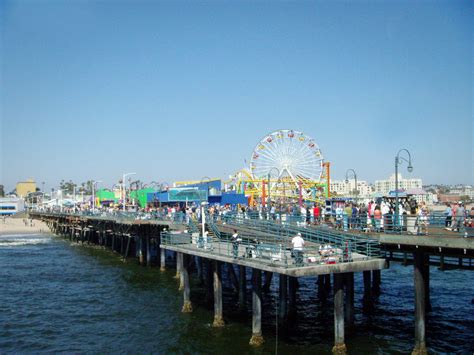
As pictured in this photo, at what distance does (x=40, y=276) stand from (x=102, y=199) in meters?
59.2

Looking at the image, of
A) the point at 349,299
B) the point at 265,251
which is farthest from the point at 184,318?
the point at 349,299

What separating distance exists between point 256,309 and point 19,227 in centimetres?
8437

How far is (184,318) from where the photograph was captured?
2319cm

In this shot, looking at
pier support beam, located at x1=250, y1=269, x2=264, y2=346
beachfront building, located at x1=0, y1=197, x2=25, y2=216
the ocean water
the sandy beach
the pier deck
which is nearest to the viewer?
the pier deck

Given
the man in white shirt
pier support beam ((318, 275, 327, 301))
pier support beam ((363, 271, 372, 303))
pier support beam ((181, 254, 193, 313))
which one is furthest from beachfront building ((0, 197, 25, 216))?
the man in white shirt

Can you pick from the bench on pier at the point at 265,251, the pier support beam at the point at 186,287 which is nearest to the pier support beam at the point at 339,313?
the bench on pier at the point at 265,251

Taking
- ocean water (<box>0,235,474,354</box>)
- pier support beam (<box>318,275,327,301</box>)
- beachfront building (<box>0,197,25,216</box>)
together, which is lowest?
ocean water (<box>0,235,474,354</box>)

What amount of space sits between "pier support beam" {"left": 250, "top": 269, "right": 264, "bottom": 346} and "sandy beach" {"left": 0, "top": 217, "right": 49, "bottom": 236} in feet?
243

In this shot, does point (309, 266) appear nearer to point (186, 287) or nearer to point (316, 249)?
point (316, 249)

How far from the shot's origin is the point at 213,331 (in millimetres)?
20719

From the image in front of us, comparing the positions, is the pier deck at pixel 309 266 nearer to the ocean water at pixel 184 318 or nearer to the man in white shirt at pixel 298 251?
the man in white shirt at pixel 298 251

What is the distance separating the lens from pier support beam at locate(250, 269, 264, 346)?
726 inches

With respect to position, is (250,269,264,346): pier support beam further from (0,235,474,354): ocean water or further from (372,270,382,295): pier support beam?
(372,270,382,295): pier support beam

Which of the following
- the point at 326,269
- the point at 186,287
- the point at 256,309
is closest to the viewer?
the point at 326,269
